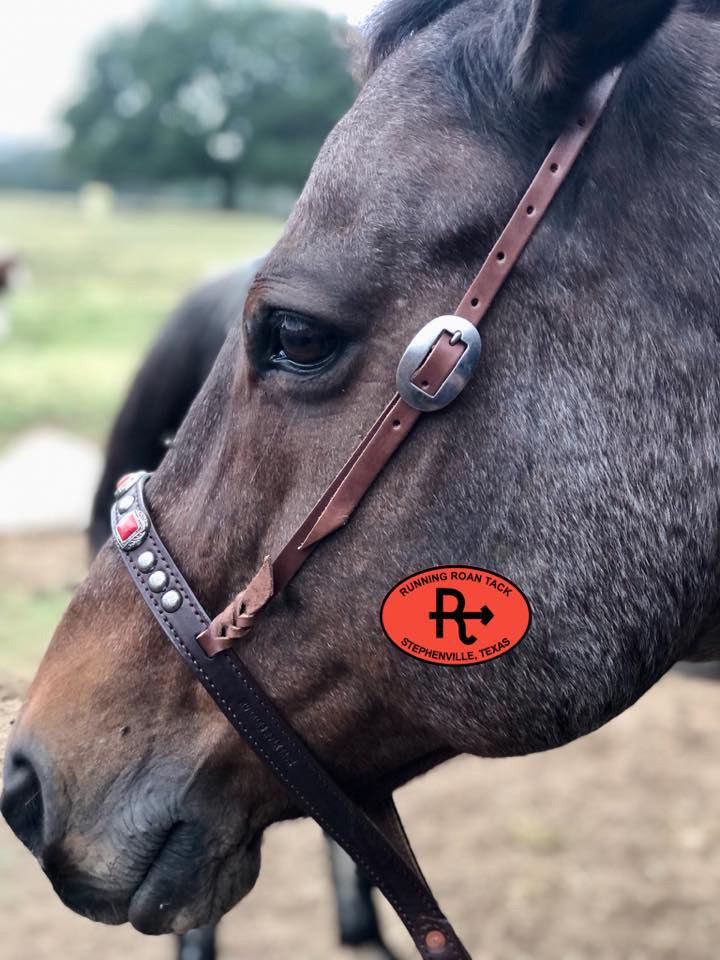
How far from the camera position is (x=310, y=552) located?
1.35 m

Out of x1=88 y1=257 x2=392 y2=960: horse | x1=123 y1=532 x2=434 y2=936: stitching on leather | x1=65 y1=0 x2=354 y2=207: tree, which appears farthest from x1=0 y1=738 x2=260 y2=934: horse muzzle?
x1=65 y1=0 x2=354 y2=207: tree

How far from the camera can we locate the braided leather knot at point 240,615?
1360 millimetres

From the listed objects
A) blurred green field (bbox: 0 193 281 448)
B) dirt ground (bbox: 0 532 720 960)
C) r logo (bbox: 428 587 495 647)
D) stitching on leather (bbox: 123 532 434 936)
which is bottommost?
blurred green field (bbox: 0 193 281 448)

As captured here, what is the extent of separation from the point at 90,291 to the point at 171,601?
12825 millimetres

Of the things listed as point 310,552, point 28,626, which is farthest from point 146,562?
point 28,626

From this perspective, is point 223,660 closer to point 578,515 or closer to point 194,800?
point 194,800

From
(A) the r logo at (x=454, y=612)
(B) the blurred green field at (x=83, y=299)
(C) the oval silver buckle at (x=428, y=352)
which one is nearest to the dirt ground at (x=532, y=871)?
(B) the blurred green field at (x=83, y=299)

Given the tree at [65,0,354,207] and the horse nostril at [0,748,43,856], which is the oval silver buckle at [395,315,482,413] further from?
the tree at [65,0,354,207]

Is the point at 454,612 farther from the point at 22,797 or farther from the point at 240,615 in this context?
the point at 22,797

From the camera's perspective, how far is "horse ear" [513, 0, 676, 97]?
1232 millimetres

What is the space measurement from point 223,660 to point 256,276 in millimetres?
554

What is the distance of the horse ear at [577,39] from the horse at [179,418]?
191 centimetres

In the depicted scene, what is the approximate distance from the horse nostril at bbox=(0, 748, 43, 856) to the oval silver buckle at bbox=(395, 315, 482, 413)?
2.58 feet

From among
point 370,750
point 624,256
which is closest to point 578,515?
point 624,256
